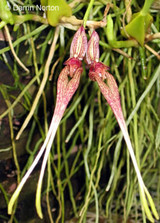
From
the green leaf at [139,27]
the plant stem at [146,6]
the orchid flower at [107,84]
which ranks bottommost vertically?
the orchid flower at [107,84]

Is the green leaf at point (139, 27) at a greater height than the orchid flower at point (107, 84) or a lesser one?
greater

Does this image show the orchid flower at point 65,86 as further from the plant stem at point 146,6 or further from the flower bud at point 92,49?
the plant stem at point 146,6

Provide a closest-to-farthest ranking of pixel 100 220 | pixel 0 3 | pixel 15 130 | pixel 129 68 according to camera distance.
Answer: pixel 0 3 < pixel 129 68 < pixel 15 130 < pixel 100 220

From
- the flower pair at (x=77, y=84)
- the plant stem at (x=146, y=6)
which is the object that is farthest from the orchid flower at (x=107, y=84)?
the plant stem at (x=146, y=6)

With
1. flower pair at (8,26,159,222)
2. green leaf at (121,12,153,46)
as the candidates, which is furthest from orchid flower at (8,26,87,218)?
green leaf at (121,12,153,46)

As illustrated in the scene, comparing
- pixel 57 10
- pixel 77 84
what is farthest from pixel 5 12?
pixel 77 84

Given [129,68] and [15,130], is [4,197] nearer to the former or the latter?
[15,130]

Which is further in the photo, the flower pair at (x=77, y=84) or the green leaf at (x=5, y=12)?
the green leaf at (x=5, y=12)

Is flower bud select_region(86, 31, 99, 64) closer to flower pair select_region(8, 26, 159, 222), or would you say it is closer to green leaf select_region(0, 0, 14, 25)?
flower pair select_region(8, 26, 159, 222)

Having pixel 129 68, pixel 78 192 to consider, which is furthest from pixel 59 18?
pixel 78 192
